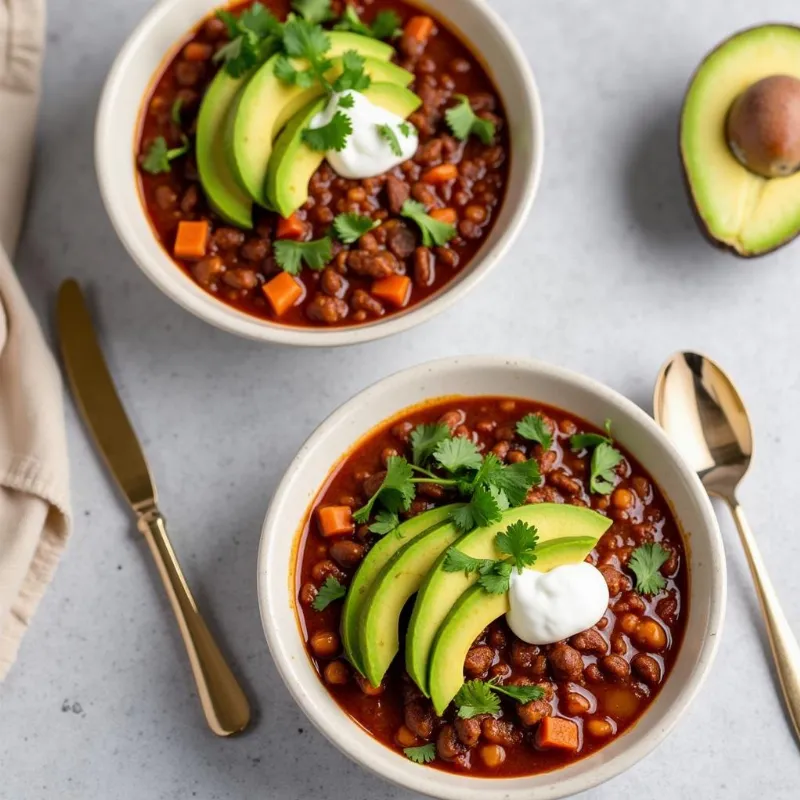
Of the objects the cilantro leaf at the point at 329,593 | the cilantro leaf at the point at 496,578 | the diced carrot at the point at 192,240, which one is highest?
the diced carrot at the point at 192,240

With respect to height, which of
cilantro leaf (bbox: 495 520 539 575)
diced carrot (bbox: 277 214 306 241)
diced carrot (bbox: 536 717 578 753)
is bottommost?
diced carrot (bbox: 536 717 578 753)

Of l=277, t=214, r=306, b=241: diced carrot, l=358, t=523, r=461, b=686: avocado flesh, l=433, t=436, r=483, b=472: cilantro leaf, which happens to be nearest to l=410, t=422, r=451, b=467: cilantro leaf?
l=433, t=436, r=483, b=472: cilantro leaf

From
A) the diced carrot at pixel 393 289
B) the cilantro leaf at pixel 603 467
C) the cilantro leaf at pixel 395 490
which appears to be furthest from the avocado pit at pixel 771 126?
the cilantro leaf at pixel 395 490

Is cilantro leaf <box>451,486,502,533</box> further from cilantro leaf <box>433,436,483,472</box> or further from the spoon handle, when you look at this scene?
the spoon handle

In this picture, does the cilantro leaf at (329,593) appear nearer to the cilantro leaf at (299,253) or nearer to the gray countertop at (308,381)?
the gray countertop at (308,381)

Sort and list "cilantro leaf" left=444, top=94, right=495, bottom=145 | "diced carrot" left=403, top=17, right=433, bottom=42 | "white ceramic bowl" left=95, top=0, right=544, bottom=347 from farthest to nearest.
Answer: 1. "diced carrot" left=403, top=17, right=433, bottom=42
2. "cilantro leaf" left=444, top=94, right=495, bottom=145
3. "white ceramic bowl" left=95, top=0, right=544, bottom=347
